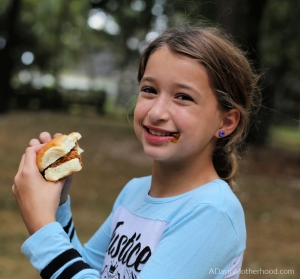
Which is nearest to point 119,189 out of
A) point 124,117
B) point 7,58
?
point 124,117

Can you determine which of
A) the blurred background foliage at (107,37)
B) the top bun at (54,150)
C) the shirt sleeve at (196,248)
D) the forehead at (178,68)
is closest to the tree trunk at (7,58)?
the blurred background foliage at (107,37)

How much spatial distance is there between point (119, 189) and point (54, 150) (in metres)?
6.91

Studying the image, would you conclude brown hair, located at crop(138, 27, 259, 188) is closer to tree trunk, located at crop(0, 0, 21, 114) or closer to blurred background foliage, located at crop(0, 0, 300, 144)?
blurred background foliage, located at crop(0, 0, 300, 144)

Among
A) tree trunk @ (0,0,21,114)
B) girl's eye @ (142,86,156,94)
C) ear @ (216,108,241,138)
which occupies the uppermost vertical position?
girl's eye @ (142,86,156,94)

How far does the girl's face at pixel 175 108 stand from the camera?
1563mm

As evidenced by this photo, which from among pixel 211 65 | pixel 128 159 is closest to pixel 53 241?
pixel 211 65

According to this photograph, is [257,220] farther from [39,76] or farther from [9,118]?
[39,76]

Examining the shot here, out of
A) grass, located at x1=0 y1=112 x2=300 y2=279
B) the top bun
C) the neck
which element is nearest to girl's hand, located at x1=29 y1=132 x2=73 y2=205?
the top bun

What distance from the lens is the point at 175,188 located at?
5.52 ft

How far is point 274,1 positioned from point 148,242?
646 inches

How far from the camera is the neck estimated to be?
167 cm

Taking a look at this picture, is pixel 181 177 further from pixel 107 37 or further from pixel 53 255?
pixel 107 37

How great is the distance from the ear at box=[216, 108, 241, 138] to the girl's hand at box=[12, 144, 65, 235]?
649mm

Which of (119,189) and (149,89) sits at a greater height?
(149,89)
